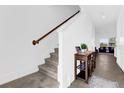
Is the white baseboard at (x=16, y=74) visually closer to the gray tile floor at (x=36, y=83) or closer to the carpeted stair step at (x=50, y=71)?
the gray tile floor at (x=36, y=83)

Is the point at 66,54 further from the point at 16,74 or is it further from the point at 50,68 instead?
the point at 16,74

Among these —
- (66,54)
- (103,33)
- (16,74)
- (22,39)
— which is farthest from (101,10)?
(103,33)

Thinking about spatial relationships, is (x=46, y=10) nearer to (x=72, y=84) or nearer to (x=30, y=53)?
(x=30, y=53)

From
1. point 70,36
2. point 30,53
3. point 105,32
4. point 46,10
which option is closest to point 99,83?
point 70,36

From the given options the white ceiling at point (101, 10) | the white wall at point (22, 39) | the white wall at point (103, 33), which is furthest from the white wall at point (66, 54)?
the white wall at point (103, 33)

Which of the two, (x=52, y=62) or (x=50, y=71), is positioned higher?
(x=52, y=62)

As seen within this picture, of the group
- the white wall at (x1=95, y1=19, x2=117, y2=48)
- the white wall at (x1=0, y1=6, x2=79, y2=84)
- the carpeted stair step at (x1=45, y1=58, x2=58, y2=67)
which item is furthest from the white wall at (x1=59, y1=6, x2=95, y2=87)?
the white wall at (x1=95, y1=19, x2=117, y2=48)

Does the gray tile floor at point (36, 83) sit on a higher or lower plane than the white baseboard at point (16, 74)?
lower

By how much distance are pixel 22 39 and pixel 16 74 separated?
87 centimetres

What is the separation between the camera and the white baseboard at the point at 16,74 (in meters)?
2.56

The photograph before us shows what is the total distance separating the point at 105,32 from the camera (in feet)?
31.5

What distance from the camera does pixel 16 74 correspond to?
2.79 meters
